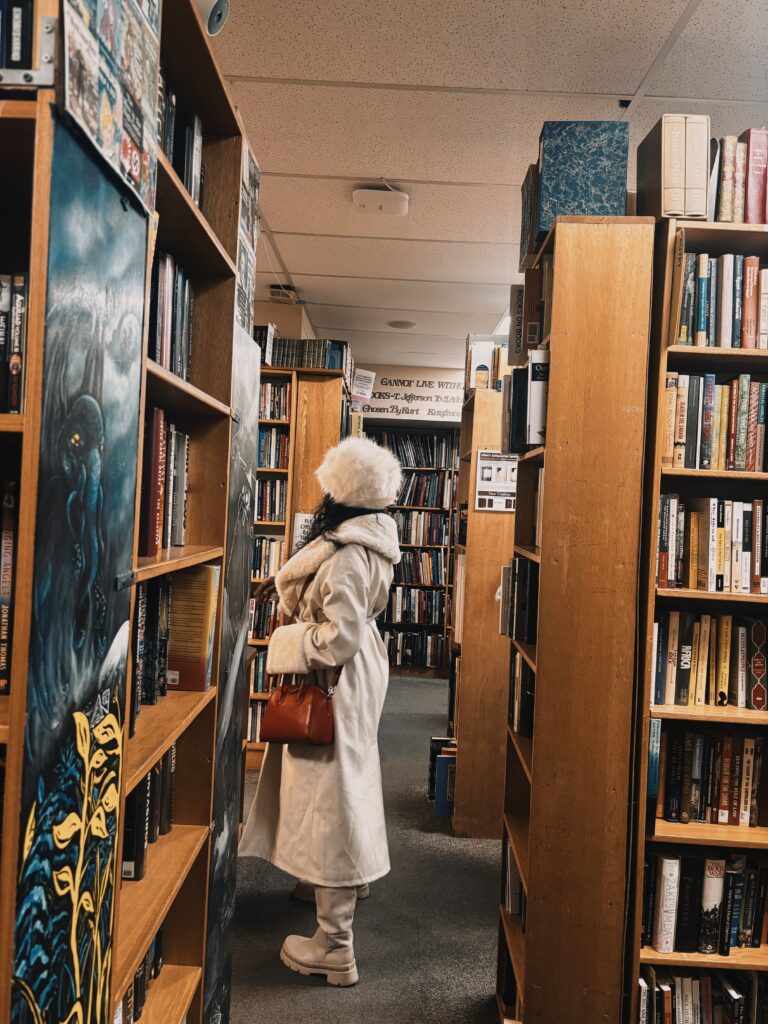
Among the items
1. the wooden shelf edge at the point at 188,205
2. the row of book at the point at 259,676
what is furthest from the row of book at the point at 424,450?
the wooden shelf edge at the point at 188,205

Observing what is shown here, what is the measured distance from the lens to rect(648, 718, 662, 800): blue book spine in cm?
187

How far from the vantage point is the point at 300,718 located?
2.30 m

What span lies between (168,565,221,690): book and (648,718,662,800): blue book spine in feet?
3.47

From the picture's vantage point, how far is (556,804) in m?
1.84

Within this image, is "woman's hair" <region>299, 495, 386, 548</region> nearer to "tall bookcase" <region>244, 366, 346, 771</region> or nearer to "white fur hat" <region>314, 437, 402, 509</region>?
"white fur hat" <region>314, 437, 402, 509</region>

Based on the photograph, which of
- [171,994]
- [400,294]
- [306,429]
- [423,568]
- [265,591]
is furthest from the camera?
[423,568]

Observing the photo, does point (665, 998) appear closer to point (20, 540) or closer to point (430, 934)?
point (430, 934)

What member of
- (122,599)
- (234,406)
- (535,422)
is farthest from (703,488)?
(122,599)

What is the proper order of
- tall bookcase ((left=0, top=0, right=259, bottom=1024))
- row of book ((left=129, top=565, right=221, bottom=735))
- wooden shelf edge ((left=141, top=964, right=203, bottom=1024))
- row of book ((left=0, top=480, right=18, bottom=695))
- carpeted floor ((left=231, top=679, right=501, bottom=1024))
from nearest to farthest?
tall bookcase ((left=0, top=0, right=259, bottom=1024))
row of book ((left=0, top=480, right=18, bottom=695))
wooden shelf edge ((left=141, top=964, right=203, bottom=1024))
row of book ((left=129, top=565, right=221, bottom=735))
carpeted floor ((left=231, top=679, right=501, bottom=1024))

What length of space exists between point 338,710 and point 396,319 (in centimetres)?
330

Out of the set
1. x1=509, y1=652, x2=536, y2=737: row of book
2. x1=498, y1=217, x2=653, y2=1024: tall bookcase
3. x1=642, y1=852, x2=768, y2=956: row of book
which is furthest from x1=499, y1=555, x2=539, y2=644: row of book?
x1=642, y1=852, x2=768, y2=956: row of book

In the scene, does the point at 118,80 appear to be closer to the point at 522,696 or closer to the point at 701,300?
the point at 701,300

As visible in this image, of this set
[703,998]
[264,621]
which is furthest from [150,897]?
[264,621]

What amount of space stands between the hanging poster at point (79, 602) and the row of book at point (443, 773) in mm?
2767
